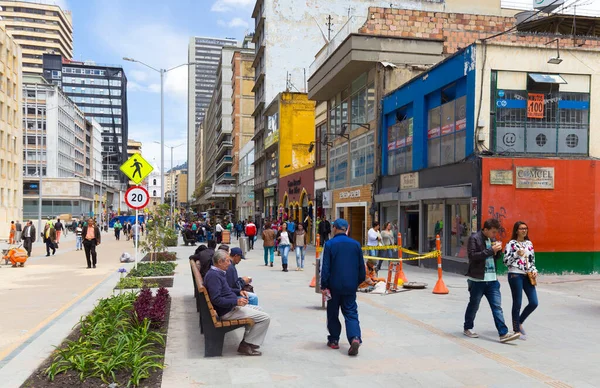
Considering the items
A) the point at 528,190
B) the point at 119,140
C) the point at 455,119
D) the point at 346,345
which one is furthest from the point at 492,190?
the point at 119,140

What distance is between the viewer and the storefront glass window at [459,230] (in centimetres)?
1766

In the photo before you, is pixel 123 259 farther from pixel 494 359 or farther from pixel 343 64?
pixel 494 359

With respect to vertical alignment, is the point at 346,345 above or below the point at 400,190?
below

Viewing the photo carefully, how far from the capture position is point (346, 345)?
7492 millimetres

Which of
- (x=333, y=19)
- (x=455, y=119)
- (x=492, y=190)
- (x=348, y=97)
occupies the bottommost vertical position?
(x=492, y=190)

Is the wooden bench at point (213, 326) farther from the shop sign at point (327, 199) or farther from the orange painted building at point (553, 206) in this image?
the shop sign at point (327, 199)

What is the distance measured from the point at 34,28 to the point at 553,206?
142135 mm

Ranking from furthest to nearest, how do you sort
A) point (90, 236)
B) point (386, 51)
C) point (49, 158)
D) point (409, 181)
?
point (49, 158) < point (386, 51) < point (409, 181) < point (90, 236)

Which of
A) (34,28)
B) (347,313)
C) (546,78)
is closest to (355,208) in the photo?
(546,78)

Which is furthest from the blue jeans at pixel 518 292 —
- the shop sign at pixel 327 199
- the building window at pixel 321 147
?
the building window at pixel 321 147

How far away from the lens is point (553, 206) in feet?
55.6

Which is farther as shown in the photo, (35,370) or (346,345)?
(346,345)

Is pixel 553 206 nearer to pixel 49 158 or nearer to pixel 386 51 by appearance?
pixel 386 51

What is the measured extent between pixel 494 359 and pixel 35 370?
5.24 meters
